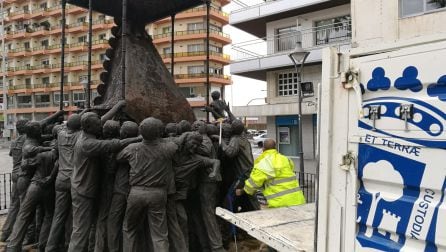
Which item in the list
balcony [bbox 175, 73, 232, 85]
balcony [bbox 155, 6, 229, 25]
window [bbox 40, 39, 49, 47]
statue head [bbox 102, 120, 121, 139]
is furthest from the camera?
window [bbox 40, 39, 49, 47]

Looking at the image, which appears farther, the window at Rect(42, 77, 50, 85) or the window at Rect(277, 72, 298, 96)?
→ the window at Rect(42, 77, 50, 85)

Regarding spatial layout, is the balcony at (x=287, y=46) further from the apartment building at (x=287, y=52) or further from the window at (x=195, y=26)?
the window at (x=195, y=26)

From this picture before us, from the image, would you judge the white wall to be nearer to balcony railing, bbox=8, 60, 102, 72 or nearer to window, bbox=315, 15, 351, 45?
window, bbox=315, 15, 351, 45

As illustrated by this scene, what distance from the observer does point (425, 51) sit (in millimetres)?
2209

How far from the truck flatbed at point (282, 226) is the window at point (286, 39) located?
17434 mm

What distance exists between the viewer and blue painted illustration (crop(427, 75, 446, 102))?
2129 millimetres

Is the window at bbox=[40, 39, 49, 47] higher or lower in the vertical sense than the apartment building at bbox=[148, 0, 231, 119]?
higher

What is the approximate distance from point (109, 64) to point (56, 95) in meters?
46.6

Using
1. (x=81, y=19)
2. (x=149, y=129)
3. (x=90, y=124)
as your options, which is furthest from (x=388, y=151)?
(x=81, y=19)

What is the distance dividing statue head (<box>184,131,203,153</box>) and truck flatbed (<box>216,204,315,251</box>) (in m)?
1.51

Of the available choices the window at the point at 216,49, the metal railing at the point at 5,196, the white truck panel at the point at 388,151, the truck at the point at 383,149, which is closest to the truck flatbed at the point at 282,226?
the truck at the point at 383,149

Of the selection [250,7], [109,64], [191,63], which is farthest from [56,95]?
[109,64]

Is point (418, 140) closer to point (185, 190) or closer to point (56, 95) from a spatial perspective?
point (185, 190)

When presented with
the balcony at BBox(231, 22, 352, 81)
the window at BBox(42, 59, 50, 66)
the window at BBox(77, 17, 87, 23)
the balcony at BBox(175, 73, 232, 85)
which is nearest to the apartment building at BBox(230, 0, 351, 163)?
the balcony at BBox(231, 22, 352, 81)
